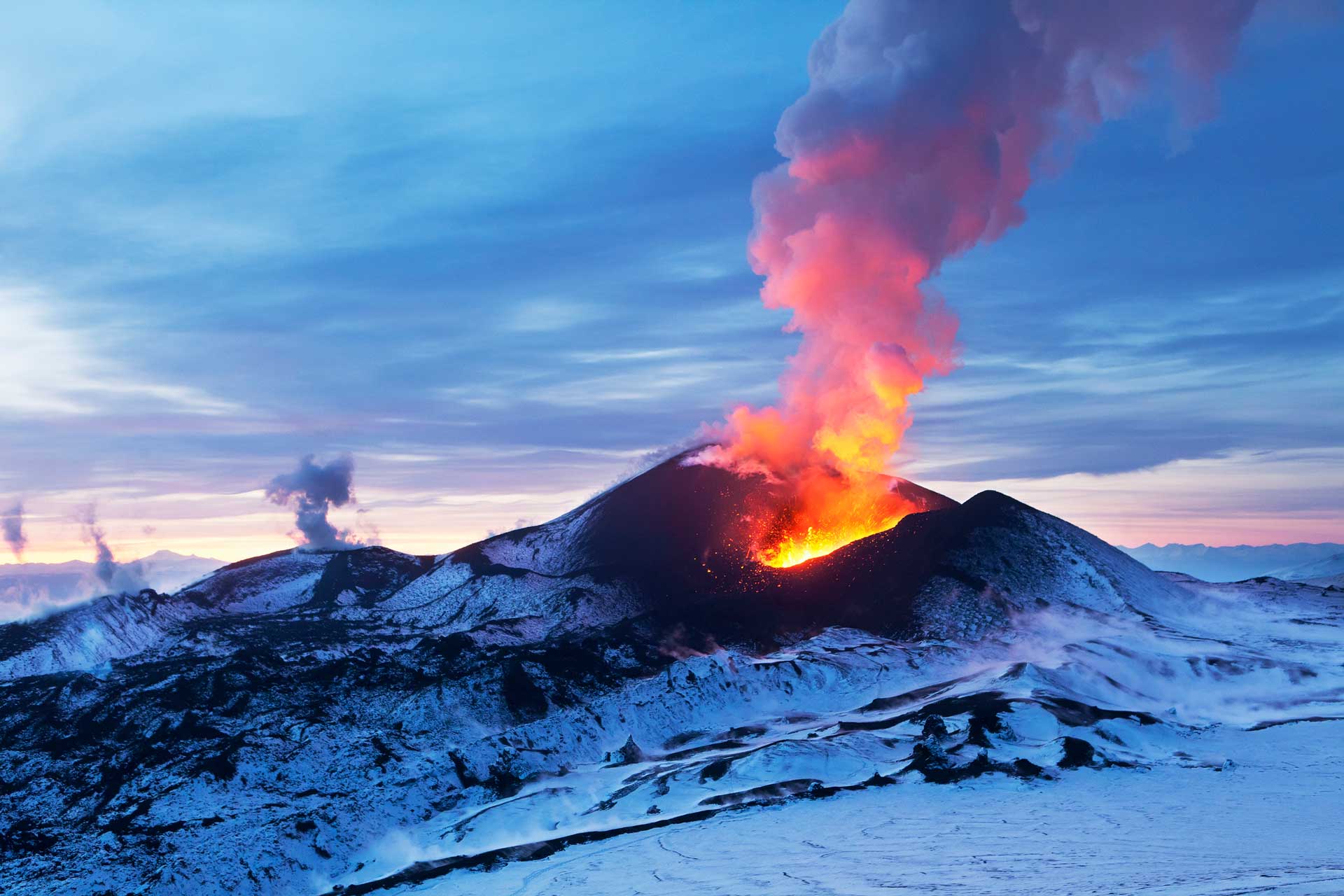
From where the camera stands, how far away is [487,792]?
72000mm

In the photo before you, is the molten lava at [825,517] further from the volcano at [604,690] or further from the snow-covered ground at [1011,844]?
the snow-covered ground at [1011,844]

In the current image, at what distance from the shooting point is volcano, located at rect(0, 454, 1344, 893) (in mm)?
64062

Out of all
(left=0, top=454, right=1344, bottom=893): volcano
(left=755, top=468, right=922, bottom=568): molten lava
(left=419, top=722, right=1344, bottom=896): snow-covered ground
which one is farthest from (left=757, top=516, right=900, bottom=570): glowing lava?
(left=419, top=722, right=1344, bottom=896): snow-covered ground

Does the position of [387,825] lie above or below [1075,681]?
below

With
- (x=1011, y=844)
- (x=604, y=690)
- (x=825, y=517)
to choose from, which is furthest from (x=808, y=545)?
(x=1011, y=844)

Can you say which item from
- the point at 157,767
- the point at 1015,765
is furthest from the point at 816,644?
the point at 157,767

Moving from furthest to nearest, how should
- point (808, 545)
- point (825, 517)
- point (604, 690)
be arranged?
point (825, 517), point (808, 545), point (604, 690)

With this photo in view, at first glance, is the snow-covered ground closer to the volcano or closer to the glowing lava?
the volcano

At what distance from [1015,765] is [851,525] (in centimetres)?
8100

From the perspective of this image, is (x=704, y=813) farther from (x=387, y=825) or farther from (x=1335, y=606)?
(x=1335, y=606)

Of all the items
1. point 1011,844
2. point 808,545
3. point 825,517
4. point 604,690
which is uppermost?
point 825,517

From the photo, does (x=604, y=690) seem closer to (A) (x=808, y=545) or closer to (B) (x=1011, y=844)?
(B) (x=1011, y=844)

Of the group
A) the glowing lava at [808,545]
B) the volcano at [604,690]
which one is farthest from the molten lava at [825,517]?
the volcano at [604,690]

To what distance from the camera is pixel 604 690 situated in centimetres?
9231
